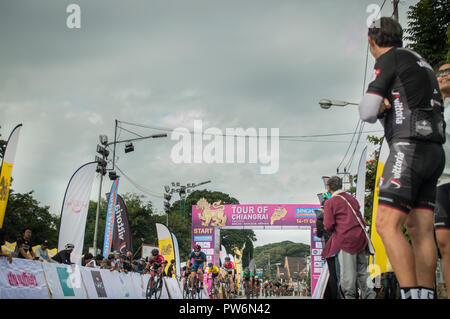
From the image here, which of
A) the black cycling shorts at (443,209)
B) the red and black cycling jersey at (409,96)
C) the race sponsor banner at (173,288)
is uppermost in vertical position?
the red and black cycling jersey at (409,96)

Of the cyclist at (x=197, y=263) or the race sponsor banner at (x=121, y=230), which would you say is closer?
the cyclist at (x=197, y=263)

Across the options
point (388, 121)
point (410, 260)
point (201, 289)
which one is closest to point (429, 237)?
point (410, 260)

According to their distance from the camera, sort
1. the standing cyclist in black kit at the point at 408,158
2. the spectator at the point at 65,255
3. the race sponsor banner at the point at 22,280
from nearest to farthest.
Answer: the standing cyclist in black kit at the point at 408,158, the race sponsor banner at the point at 22,280, the spectator at the point at 65,255

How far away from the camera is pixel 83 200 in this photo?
13961 millimetres

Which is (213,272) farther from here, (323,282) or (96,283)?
(323,282)

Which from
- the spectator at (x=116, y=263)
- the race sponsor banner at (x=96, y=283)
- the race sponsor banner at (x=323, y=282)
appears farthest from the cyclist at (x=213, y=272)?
the race sponsor banner at (x=323, y=282)

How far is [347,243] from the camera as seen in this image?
5.46 m

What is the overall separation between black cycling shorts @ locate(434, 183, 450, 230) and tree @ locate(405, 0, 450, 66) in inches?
523

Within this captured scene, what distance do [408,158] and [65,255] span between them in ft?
36.1

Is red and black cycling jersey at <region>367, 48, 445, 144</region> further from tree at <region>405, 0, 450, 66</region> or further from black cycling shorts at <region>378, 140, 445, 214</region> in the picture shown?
tree at <region>405, 0, 450, 66</region>

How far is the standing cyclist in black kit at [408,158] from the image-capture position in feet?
9.21

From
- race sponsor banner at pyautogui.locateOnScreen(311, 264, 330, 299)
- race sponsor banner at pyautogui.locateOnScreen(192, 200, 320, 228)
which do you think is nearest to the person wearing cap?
race sponsor banner at pyautogui.locateOnScreen(311, 264, 330, 299)

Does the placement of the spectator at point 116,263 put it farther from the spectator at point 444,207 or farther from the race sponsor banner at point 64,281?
the spectator at point 444,207

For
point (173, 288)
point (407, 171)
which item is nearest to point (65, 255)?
point (173, 288)
